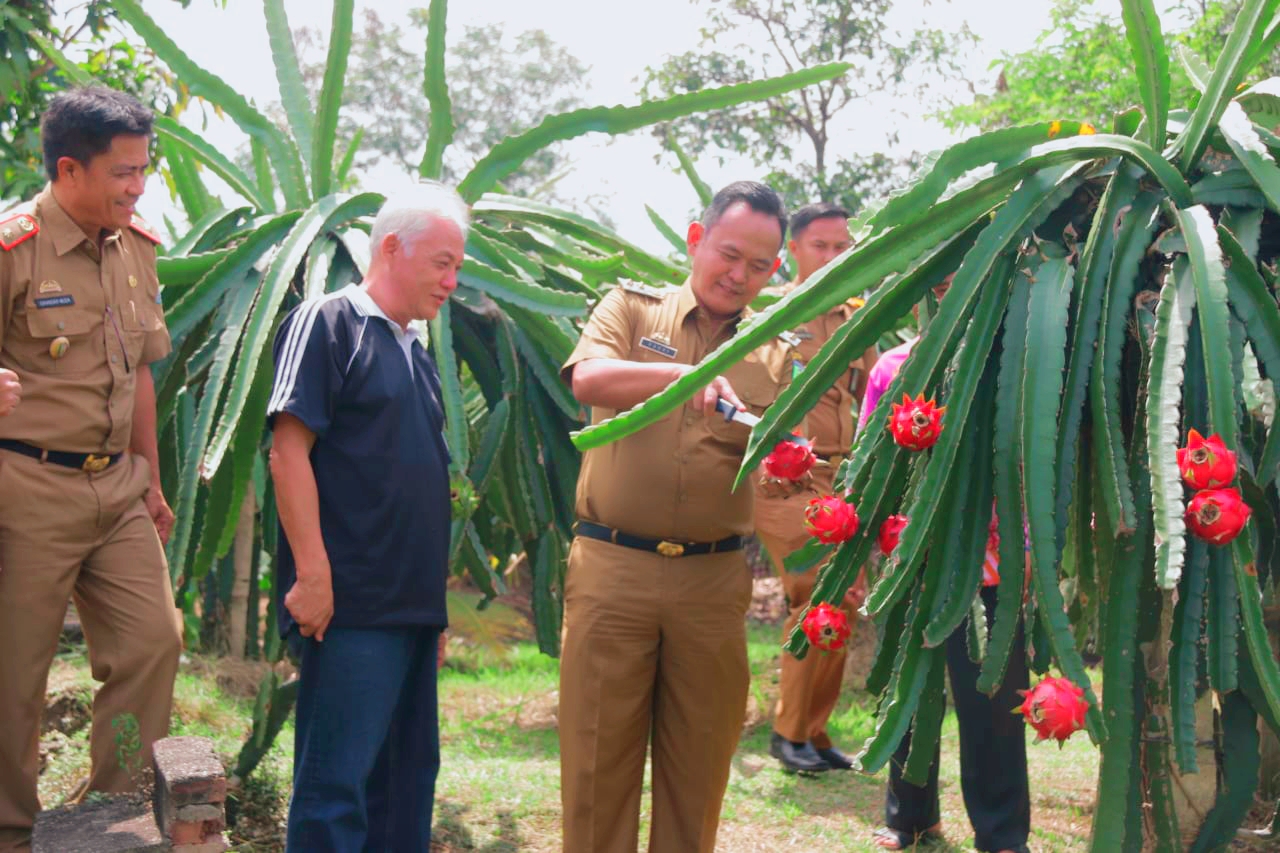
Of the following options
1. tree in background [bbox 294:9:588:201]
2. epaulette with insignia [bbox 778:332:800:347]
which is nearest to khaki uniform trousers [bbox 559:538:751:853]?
epaulette with insignia [bbox 778:332:800:347]

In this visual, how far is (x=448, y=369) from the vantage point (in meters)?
4.04

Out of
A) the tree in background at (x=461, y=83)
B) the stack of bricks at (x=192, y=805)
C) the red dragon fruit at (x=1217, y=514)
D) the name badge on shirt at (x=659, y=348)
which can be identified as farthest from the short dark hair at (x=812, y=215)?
the tree in background at (x=461, y=83)

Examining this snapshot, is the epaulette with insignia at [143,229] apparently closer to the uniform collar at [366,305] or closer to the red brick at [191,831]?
the uniform collar at [366,305]

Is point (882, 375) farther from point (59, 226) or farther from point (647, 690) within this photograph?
point (59, 226)

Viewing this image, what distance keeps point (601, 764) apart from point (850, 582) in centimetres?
105

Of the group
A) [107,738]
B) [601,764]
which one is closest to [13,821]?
[107,738]

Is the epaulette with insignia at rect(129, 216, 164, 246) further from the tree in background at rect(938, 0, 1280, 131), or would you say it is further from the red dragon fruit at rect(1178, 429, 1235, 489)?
the tree in background at rect(938, 0, 1280, 131)

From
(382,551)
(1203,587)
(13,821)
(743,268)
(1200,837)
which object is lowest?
(13,821)

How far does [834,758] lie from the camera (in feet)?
17.8

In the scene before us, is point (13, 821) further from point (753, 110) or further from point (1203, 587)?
point (753, 110)

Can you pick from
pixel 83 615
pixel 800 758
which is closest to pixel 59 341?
pixel 83 615

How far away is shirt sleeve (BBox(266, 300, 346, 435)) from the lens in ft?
9.54

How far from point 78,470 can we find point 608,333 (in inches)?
53.9

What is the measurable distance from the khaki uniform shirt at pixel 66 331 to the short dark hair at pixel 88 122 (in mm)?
180
